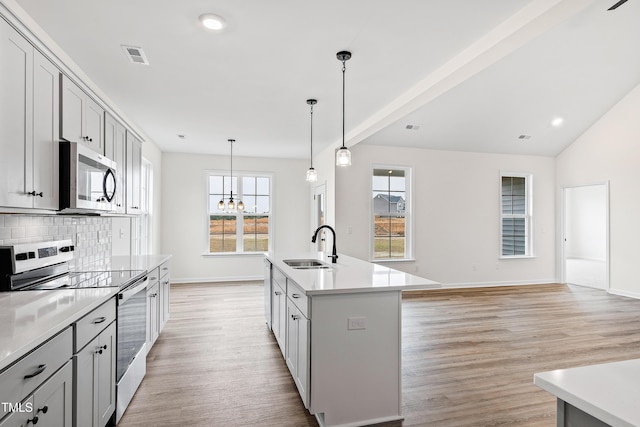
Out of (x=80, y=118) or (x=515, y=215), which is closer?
(x=80, y=118)

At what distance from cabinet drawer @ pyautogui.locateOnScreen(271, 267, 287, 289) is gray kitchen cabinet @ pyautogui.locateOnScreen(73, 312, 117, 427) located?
127 centimetres

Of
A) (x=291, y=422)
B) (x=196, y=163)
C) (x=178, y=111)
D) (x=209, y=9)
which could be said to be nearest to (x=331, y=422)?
(x=291, y=422)

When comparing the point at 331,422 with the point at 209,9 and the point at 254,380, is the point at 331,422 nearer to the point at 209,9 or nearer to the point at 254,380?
the point at 254,380

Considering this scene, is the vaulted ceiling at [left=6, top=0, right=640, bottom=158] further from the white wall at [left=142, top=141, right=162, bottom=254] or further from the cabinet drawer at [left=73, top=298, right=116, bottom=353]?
the cabinet drawer at [left=73, top=298, right=116, bottom=353]

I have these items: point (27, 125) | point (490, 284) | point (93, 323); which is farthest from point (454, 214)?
point (27, 125)

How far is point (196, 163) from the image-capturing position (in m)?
7.16

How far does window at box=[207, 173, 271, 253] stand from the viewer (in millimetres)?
7293

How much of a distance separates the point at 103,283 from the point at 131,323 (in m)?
0.38

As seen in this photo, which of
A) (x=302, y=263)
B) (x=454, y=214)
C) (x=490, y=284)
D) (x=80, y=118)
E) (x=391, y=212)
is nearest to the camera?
(x=80, y=118)

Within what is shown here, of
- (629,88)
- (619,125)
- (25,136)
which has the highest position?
(629,88)

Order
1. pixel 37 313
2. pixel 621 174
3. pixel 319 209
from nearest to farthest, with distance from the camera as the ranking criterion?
pixel 37 313 → pixel 621 174 → pixel 319 209

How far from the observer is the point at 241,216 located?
24.3ft

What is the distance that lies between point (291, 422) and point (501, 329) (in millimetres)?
2999

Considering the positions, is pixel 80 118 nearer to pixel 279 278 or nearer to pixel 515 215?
pixel 279 278
